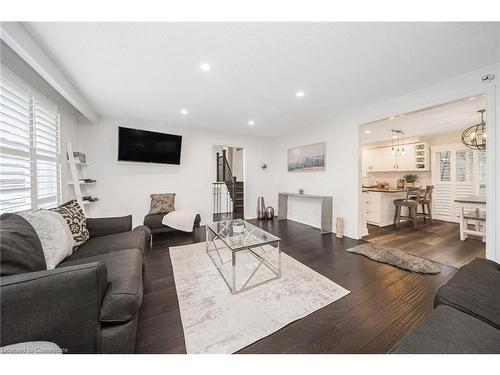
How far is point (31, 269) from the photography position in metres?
1.08

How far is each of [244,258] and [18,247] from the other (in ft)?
6.89

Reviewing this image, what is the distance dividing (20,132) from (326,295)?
3.50 m

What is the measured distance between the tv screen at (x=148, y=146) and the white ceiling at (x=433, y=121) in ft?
13.0

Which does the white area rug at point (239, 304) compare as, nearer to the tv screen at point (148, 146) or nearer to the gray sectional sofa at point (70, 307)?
the gray sectional sofa at point (70, 307)

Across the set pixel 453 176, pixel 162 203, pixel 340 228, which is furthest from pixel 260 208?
pixel 453 176

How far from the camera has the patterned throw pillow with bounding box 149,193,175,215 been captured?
3895 millimetres

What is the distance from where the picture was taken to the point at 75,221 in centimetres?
186

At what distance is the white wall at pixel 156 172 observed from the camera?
148 inches
